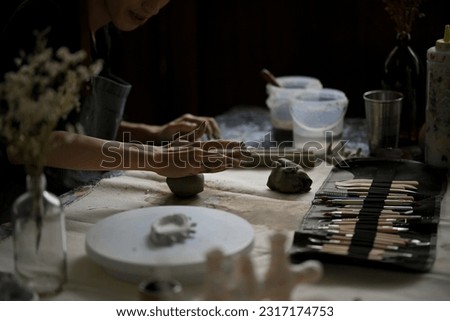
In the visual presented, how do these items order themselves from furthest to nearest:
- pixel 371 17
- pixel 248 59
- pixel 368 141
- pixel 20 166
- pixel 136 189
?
1. pixel 248 59
2. pixel 371 17
3. pixel 368 141
4. pixel 20 166
5. pixel 136 189

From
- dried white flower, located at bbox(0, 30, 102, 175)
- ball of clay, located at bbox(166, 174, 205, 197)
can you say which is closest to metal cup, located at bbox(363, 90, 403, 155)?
ball of clay, located at bbox(166, 174, 205, 197)

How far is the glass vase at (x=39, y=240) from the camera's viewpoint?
1.32m

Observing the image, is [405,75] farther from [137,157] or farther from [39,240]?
[39,240]

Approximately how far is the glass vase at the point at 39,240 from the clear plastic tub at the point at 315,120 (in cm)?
110

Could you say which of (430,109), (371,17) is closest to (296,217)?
(430,109)

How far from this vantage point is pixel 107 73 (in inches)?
94.4

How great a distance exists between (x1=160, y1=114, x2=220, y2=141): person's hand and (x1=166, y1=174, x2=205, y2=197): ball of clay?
475 mm

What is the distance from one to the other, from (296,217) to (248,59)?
1636 millimetres

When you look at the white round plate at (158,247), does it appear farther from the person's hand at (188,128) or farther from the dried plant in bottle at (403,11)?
the dried plant in bottle at (403,11)

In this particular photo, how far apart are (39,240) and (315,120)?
1.19m

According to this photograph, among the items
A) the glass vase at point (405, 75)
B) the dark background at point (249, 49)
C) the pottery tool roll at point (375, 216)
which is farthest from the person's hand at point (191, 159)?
the dark background at point (249, 49)

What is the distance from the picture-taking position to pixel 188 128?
2.36 meters

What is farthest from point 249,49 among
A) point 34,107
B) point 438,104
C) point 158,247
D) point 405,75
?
point 34,107
